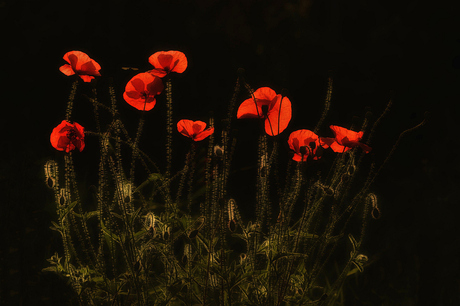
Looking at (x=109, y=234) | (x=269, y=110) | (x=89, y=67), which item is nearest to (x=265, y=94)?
(x=269, y=110)

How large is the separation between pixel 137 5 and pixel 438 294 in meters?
2.01

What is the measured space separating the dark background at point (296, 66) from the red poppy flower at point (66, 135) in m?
0.93

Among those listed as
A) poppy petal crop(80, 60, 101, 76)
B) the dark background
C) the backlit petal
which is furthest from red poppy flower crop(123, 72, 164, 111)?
the dark background

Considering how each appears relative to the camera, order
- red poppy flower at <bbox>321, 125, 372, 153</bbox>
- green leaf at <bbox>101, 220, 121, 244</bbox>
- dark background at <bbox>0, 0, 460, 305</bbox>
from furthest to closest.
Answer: dark background at <bbox>0, 0, 460, 305</bbox>
green leaf at <bbox>101, 220, 121, 244</bbox>
red poppy flower at <bbox>321, 125, 372, 153</bbox>

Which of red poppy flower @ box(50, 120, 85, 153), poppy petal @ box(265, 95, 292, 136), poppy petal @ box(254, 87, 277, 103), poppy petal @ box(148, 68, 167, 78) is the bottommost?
red poppy flower @ box(50, 120, 85, 153)

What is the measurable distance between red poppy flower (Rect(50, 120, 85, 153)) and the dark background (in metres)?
0.93

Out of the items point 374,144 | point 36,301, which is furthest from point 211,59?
point 36,301

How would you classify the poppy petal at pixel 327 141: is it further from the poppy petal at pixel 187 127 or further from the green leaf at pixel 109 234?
the green leaf at pixel 109 234

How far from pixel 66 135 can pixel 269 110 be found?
1.91 ft

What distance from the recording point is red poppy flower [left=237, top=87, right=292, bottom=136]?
131 centimetres

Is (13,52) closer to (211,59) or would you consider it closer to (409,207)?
(211,59)

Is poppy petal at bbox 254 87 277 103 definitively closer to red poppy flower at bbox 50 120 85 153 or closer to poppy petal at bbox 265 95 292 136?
poppy petal at bbox 265 95 292 136

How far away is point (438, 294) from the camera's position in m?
2.23

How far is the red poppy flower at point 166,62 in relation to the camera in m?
1.33
